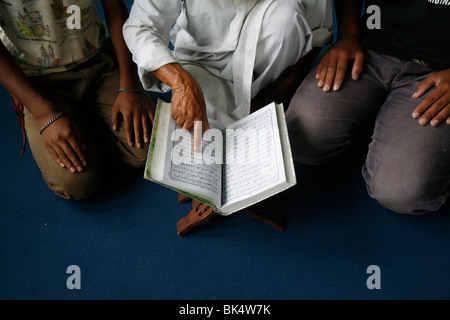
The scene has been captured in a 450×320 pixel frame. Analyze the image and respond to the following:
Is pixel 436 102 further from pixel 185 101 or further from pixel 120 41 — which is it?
pixel 120 41

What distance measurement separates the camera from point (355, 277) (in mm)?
988

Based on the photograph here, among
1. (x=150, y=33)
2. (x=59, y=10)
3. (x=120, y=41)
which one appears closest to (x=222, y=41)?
(x=150, y=33)

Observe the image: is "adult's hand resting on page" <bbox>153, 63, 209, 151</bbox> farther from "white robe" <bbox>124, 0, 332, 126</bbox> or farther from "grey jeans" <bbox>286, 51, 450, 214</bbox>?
"grey jeans" <bbox>286, 51, 450, 214</bbox>

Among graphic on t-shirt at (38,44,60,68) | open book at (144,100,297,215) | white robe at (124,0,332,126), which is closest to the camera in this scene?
open book at (144,100,297,215)

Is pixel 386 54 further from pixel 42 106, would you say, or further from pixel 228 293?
pixel 42 106

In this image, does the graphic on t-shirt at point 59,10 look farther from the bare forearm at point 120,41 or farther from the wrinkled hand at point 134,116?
the wrinkled hand at point 134,116

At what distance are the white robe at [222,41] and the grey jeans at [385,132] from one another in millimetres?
154

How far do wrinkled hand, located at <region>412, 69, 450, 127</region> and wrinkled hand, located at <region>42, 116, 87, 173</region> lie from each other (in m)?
0.98

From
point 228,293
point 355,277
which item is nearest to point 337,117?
point 355,277

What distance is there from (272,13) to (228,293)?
0.80 m

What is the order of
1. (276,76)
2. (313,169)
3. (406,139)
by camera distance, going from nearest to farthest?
(406,139) < (276,76) < (313,169)

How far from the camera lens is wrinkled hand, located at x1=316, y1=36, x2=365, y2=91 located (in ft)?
3.45

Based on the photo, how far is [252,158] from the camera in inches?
33.3

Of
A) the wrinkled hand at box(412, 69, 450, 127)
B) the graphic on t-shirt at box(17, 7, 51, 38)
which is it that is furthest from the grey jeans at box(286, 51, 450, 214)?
the graphic on t-shirt at box(17, 7, 51, 38)
